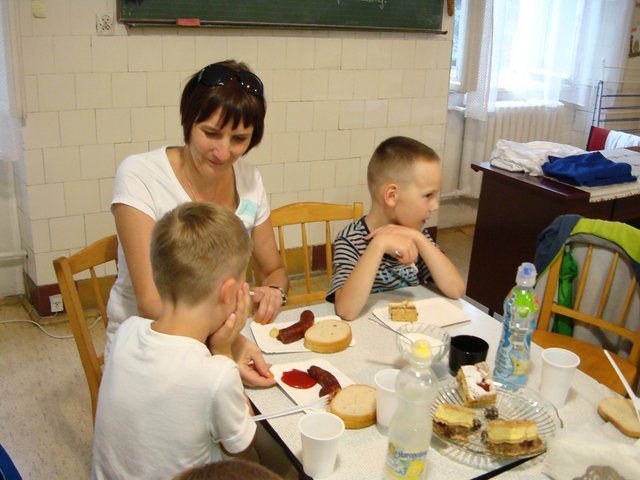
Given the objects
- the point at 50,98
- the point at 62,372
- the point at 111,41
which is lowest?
the point at 62,372

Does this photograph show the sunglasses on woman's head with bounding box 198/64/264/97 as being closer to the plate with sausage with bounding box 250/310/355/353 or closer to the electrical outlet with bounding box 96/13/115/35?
the plate with sausage with bounding box 250/310/355/353

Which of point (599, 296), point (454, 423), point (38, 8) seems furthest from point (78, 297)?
point (38, 8)

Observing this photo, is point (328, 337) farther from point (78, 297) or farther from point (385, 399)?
point (78, 297)

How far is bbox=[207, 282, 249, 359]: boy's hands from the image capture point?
1294mm

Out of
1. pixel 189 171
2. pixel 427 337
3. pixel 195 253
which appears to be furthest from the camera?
pixel 189 171

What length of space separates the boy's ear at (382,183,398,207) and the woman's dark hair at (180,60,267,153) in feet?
1.43

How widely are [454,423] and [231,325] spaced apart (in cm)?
47

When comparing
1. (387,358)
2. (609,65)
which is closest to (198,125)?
(387,358)

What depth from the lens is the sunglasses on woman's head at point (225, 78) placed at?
172 centimetres

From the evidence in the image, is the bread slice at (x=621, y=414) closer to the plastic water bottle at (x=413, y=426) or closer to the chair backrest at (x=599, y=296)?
the plastic water bottle at (x=413, y=426)

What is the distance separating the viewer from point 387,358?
5.04 ft

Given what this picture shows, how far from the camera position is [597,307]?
220 cm

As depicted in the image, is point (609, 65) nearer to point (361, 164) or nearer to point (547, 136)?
point (547, 136)

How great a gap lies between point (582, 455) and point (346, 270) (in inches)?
36.5
